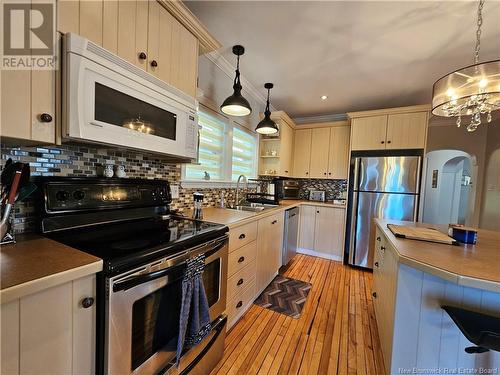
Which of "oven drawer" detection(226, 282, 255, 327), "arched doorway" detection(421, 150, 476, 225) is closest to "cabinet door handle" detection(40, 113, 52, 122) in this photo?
"oven drawer" detection(226, 282, 255, 327)

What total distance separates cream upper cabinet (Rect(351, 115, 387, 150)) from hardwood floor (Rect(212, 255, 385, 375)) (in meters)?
2.01

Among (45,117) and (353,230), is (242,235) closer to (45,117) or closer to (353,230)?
(45,117)

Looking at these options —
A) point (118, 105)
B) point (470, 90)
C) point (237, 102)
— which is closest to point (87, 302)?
point (118, 105)

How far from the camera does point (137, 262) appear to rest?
2.79ft

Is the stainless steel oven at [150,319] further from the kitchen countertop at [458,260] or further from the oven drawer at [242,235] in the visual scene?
the kitchen countertop at [458,260]

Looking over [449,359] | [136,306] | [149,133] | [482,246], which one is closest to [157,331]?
[136,306]

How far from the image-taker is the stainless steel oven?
787mm

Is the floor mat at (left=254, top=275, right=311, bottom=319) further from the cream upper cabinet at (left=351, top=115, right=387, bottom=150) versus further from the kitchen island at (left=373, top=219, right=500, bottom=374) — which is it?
the cream upper cabinet at (left=351, top=115, right=387, bottom=150)

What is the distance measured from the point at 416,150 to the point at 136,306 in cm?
354

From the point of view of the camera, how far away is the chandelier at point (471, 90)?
50.9 inches

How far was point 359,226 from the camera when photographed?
3.19m

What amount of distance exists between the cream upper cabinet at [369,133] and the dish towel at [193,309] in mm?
3004

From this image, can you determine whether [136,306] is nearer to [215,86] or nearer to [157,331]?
[157,331]

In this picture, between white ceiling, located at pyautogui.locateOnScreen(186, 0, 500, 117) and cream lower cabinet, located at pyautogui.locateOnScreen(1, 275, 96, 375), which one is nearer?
cream lower cabinet, located at pyautogui.locateOnScreen(1, 275, 96, 375)
